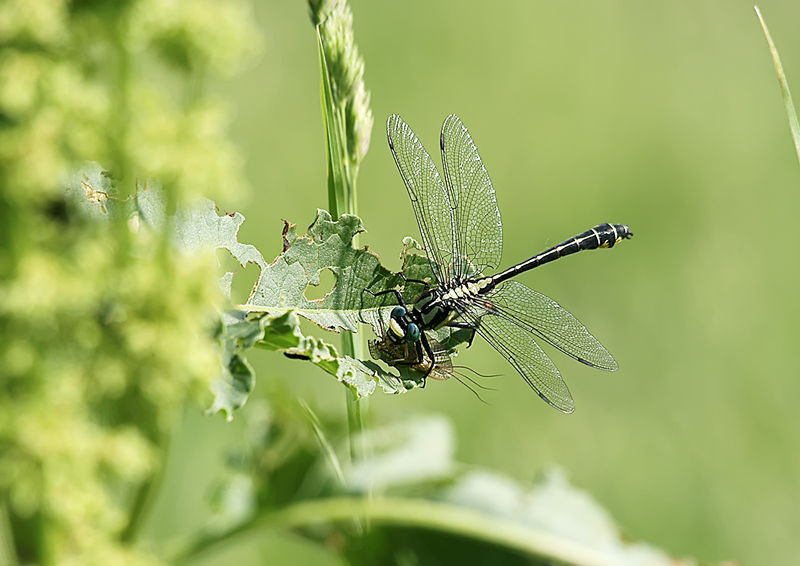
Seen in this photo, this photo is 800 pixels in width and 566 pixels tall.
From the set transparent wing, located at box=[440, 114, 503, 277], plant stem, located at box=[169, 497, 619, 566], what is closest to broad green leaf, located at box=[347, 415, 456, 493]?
plant stem, located at box=[169, 497, 619, 566]

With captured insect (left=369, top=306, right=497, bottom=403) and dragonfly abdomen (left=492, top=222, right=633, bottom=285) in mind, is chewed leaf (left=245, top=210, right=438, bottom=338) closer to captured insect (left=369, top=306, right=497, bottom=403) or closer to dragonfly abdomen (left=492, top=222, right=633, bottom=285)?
captured insect (left=369, top=306, right=497, bottom=403)

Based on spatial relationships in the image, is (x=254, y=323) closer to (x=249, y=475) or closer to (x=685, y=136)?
(x=249, y=475)

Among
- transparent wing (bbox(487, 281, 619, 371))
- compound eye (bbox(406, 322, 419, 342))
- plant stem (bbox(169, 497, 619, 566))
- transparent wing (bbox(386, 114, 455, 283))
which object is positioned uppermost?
transparent wing (bbox(386, 114, 455, 283))

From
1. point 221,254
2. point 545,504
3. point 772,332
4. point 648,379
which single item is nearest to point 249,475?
point 221,254

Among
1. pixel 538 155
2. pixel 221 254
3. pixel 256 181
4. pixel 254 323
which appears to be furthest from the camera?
pixel 538 155

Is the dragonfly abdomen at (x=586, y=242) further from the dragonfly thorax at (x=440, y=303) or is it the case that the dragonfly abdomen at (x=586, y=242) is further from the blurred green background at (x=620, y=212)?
the blurred green background at (x=620, y=212)

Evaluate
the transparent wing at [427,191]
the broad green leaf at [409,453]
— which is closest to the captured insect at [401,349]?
the broad green leaf at [409,453]

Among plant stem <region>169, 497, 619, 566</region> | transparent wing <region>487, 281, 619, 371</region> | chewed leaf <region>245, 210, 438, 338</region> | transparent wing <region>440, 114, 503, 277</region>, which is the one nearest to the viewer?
plant stem <region>169, 497, 619, 566</region>
